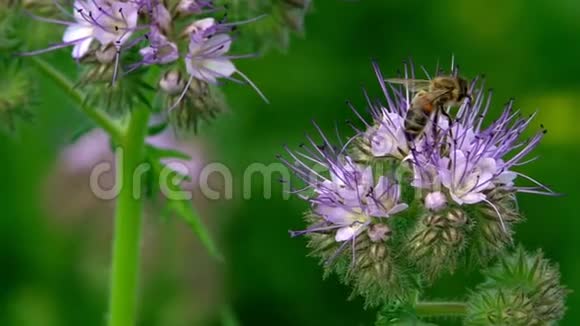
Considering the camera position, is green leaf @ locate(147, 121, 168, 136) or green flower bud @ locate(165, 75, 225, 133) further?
green leaf @ locate(147, 121, 168, 136)

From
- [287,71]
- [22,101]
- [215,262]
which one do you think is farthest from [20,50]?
[287,71]

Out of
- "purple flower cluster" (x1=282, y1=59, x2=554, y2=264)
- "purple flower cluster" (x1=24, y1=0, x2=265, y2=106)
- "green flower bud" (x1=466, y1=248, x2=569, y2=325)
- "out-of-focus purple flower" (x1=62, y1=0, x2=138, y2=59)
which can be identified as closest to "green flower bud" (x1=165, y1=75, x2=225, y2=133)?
"purple flower cluster" (x1=24, y1=0, x2=265, y2=106)

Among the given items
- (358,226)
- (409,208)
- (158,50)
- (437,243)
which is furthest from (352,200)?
(158,50)

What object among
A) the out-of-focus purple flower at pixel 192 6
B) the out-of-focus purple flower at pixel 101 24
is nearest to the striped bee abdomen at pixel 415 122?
the out-of-focus purple flower at pixel 192 6

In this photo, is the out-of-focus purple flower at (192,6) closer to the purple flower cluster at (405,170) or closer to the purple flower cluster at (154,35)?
the purple flower cluster at (154,35)

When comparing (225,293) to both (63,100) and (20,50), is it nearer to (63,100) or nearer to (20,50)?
(63,100)

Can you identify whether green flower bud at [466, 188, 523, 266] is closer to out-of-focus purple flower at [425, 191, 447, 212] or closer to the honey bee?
out-of-focus purple flower at [425, 191, 447, 212]

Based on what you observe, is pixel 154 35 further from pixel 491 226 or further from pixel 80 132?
pixel 491 226
